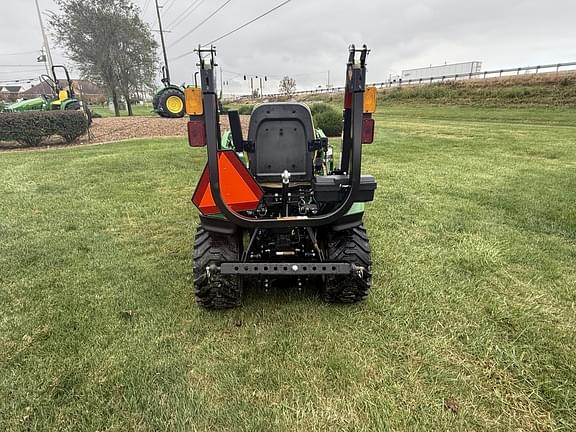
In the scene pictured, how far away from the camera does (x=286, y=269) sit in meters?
2.11

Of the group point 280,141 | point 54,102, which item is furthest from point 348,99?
point 54,102

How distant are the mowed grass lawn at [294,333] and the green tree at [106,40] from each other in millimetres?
21939

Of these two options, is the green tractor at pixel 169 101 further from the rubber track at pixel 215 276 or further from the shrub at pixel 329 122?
the rubber track at pixel 215 276

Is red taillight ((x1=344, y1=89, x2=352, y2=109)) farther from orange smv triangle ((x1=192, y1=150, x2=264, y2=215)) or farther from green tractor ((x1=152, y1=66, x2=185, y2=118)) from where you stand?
green tractor ((x1=152, y1=66, x2=185, y2=118))

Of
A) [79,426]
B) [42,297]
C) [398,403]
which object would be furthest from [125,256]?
[398,403]

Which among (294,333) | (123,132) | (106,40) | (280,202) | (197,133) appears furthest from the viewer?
(106,40)

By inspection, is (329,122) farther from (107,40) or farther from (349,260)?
(107,40)

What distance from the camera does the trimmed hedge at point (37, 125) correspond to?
9984 mm

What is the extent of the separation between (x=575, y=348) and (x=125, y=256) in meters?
3.62

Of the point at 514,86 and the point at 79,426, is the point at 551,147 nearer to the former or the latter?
the point at 79,426

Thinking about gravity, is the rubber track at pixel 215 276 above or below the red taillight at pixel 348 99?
Answer: below

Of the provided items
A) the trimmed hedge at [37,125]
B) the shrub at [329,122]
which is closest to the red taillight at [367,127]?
the shrub at [329,122]

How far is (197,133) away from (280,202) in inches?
33.7

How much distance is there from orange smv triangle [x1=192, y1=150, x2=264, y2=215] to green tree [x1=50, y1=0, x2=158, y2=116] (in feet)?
81.9
